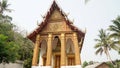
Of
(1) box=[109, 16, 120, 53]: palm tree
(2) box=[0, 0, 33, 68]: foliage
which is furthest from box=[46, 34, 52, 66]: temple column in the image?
(1) box=[109, 16, 120, 53]: palm tree

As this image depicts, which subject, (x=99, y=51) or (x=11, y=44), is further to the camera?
(x=99, y=51)

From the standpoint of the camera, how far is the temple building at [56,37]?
52.4 feet

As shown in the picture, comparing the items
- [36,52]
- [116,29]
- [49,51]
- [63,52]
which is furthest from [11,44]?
[116,29]

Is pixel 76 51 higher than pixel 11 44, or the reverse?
pixel 11 44

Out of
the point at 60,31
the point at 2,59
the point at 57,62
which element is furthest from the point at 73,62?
the point at 2,59

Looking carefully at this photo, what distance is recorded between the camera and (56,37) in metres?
17.3

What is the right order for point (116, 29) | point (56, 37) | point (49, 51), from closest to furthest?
1. point (49, 51)
2. point (56, 37)
3. point (116, 29)

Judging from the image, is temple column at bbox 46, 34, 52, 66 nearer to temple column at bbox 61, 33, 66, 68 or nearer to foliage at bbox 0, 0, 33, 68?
temple column at bbox 61, 33, 66, 68

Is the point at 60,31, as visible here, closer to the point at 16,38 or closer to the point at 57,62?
the point at 57,62

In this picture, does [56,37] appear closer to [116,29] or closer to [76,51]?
[76,51]

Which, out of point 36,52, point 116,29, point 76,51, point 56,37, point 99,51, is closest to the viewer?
point 76,51

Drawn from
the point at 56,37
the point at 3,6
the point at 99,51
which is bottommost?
the point at 99,51

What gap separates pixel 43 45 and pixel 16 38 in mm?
15881

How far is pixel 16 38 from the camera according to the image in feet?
108
